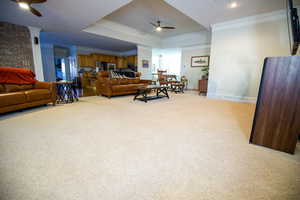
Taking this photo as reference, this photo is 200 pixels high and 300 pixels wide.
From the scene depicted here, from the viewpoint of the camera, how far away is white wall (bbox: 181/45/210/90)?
6.88m

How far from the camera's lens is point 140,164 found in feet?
3.73

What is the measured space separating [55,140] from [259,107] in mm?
2446

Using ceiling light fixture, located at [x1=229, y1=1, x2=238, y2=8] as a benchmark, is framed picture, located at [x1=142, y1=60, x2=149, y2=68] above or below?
below

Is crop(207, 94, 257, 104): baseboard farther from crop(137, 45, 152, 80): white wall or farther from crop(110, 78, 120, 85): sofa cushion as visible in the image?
crop(137, 45, 152, 80): white wall

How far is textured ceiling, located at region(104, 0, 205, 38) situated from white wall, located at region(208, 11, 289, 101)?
136 cm

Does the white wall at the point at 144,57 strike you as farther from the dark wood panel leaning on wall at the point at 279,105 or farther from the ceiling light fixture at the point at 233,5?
the dark wood panel leaning on wall at the point at 279,105

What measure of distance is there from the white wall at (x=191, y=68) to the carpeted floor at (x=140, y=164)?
548 cm

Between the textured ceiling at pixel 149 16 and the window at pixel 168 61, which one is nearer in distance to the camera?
the textured ceiling at pixel 149 16

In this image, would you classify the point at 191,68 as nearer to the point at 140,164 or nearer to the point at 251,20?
the point at 251,20

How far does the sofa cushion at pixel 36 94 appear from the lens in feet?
8.82

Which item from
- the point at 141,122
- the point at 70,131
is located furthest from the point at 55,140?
the point at 141,122

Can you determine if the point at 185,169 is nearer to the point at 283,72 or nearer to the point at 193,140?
the point at 193,140

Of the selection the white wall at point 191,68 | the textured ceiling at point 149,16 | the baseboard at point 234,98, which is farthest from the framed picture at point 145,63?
the baseboard at point 234,98

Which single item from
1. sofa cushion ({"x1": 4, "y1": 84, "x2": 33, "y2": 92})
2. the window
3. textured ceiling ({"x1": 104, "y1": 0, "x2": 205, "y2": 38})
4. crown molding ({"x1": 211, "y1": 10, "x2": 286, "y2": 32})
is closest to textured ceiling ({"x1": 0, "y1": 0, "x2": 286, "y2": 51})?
textured ceiling ({"x1": 104, "y1": 0, "x2": 205, "y2": 38})
